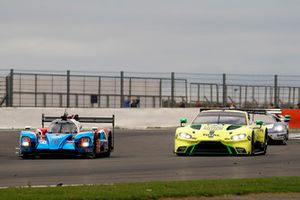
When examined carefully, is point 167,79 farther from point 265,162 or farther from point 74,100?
point 265,162

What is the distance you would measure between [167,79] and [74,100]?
4.80 m

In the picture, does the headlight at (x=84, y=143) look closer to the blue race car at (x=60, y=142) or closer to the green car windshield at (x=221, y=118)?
the blue race car at (x=60, y=142)

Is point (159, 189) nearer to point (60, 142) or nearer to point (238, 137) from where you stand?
point (60, 142)

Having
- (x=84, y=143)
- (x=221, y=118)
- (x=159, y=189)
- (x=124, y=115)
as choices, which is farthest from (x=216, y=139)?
(x=124, y=115)

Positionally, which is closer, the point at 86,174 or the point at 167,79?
the point at 86,174

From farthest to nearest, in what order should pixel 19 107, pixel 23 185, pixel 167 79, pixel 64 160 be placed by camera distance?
1. pixel 167 79
2. pixel 19 107
3. pixel 64 160
4. pixel 23 185

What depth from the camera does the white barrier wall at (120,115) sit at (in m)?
A: 38.9

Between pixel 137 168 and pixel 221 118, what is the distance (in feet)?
20.3

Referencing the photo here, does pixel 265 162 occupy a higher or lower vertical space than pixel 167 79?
lower

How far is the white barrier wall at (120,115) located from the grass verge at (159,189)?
82.5 feet

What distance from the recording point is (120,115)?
133 feet

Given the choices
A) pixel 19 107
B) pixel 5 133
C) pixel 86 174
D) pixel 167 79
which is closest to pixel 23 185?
pixel 86 174

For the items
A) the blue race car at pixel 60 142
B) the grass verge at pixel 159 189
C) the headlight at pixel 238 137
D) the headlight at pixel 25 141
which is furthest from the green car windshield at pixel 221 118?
the grass verge at pixel 159 189

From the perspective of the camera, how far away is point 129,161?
2083cm
